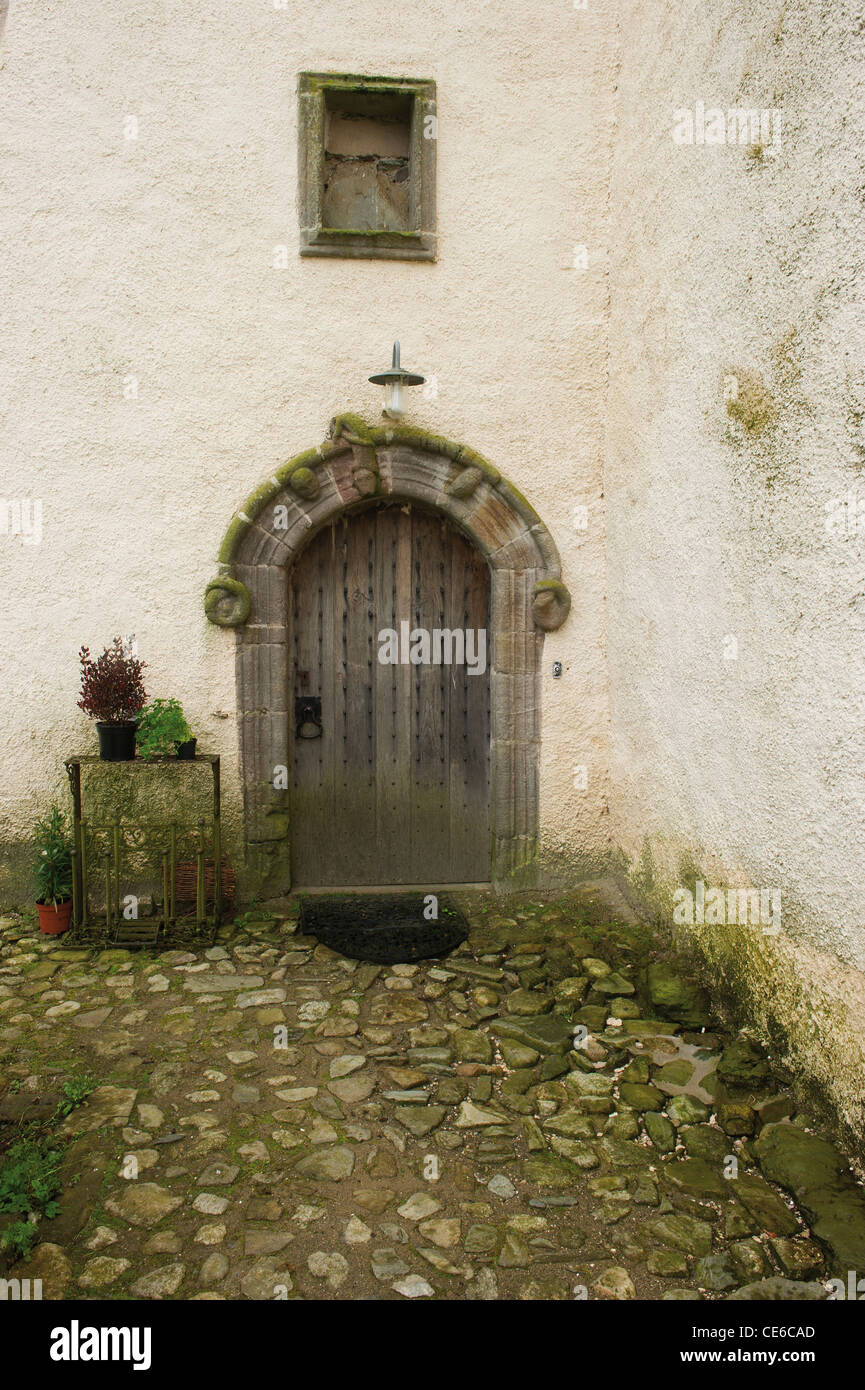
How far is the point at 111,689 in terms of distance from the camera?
15.4 ft

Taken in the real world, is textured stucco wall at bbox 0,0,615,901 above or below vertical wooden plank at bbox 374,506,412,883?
above

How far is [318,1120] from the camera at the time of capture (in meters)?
3.15

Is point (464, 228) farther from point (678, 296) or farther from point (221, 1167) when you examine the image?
point (221, 1167)

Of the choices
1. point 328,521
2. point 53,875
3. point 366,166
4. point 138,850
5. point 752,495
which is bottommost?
point 53,875

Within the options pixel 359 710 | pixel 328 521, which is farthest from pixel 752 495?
pixel 359 710

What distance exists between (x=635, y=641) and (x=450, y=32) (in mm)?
3436

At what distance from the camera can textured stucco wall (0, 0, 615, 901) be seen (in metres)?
4.82

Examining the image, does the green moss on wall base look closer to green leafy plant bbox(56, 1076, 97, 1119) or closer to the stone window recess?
green leafy plant bbox(56, 1076, 97, 1119)

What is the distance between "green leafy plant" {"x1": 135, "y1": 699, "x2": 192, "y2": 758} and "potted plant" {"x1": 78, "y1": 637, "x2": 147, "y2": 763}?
5 cm

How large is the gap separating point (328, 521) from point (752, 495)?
244cm

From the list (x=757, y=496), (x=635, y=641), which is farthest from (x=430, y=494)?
(x=757, y=496)

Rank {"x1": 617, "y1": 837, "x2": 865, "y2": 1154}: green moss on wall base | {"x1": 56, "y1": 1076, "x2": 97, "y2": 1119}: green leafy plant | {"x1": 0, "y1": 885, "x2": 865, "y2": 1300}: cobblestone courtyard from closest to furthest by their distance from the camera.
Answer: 1. {"x1": 0, "y1": 885, "x2": 865, "y2": 1300}: cobblestone courtyard
2. {"x1": 617, "y1": 837, "x2": 865, "y2": 1154}: green moss on wall base
3. {"x1": 56, "y1": 1076, "x2": 97, "y2": 1119}: green leafy plant

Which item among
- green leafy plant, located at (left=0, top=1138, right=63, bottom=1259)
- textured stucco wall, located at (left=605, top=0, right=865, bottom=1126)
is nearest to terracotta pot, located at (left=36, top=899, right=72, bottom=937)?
green leafy plant, located at (left=0, top=1138, right=63, bottom=1259)

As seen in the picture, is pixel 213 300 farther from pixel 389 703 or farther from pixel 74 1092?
pixel 74 1092
